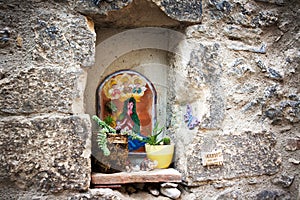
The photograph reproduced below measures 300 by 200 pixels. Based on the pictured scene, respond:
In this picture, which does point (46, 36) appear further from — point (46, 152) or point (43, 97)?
point (46, 152)

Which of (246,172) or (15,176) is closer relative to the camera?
(15,176)

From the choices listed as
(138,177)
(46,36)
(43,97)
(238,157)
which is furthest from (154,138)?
(46,36)

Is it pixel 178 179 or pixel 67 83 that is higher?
pixel 67 83

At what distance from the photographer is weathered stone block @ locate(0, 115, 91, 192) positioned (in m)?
1.04

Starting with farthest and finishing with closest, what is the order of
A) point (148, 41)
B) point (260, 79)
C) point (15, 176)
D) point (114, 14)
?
point (148, 41), point (260, 79), point (114, 14), point (15, 176)

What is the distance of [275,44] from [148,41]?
613 millimetres

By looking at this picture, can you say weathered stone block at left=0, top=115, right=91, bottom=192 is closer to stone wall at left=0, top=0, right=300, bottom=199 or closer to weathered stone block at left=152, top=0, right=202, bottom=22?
stone wall at left=0, top=0, right=300, bottom=199

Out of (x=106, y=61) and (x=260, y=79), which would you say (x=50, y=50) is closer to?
(x=106, y=61)

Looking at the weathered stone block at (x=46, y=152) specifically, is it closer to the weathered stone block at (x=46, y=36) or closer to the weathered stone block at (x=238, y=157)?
the weathered stone block at (x=46, y=36)

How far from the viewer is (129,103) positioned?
1436 mm

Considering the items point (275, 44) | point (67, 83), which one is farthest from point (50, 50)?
point (275, 44)

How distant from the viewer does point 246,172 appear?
129 centimetres

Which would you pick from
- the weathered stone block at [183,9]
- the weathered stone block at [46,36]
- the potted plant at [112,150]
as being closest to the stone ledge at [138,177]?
the potted plant at [112,150]

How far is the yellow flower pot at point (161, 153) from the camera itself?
4.33ft
